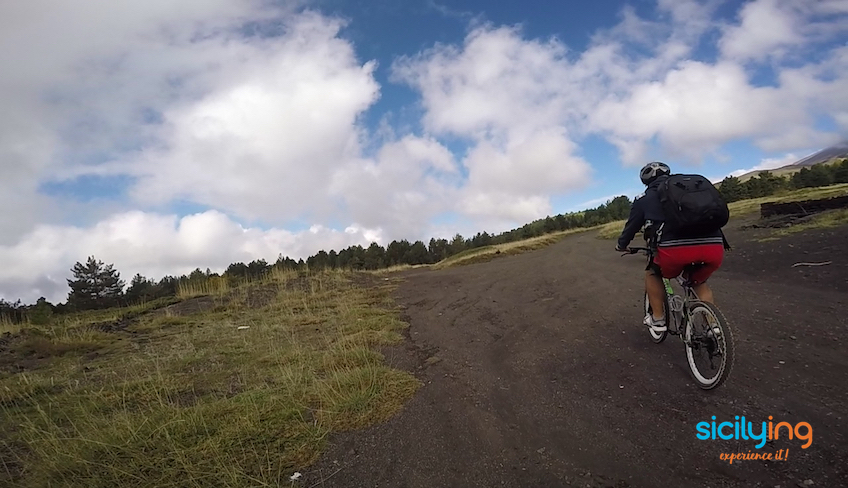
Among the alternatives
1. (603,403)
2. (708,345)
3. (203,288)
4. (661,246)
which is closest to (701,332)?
(708,345)

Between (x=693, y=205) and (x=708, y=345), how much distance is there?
4.25 ft

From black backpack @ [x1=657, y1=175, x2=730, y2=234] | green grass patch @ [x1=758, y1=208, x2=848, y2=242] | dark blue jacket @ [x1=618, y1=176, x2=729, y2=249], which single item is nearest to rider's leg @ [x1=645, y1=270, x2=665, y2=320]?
dark blue jacket @ [x1=618, y1=176, x2=729, y2=249]

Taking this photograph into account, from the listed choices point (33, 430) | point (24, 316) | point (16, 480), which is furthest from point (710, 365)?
point (24, 316)

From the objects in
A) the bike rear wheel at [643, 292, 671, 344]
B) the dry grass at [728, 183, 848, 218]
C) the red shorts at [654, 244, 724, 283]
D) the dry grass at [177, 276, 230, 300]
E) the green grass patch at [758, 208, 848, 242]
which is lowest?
the bike rear wheel at [643, 292, 671, 344]

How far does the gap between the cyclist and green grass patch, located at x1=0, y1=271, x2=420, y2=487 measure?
295 cm

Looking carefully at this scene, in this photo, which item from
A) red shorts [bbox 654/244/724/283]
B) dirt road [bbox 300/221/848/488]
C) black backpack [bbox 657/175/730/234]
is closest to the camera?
dirt road [bbox 300/221/848/488]

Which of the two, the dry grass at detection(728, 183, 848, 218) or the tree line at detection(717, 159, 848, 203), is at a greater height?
the tree line at detection(717, 159, 848, 203)

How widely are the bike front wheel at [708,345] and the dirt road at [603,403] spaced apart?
0.51 ft

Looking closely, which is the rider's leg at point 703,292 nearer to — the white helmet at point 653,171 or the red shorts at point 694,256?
the red shorts at point 694,256

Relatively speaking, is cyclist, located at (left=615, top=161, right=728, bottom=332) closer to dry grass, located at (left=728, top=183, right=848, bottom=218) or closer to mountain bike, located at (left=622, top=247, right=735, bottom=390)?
mountain bike, located at (left=622, top=247, right=735, bottom=390)

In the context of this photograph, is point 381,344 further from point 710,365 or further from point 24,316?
point 24,316

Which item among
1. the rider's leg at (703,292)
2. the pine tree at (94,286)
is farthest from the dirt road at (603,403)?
the pine tree at (94,286)

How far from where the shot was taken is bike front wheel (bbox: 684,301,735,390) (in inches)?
139

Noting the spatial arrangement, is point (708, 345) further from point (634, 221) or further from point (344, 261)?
point (344, 261)
